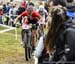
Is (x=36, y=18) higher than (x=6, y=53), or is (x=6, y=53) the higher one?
(x=36, y=18)

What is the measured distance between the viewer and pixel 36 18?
11.9m

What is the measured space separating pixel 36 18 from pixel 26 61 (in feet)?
4.97

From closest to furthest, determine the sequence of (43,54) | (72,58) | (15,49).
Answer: (72,58)
(43,54)
(15,49)

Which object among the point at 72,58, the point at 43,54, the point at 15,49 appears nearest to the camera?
the point at 72,58

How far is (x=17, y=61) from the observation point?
460 inches

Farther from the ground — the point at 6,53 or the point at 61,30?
the point at 61,30

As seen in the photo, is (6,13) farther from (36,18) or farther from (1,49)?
(36,18)

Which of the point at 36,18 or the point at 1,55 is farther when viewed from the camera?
the point at 1,55

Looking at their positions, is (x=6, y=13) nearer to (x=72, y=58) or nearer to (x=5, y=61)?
(x=5, y=61)

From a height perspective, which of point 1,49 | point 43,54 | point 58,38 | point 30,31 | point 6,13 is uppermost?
point 58,38

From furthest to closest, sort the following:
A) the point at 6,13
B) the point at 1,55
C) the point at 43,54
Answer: the point at 6,13, the point at 1,55, the point at 43,54

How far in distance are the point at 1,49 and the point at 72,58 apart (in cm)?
1040

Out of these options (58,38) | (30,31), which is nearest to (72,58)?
(58,38)

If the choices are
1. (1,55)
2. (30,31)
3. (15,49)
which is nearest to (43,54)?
(30,31)
